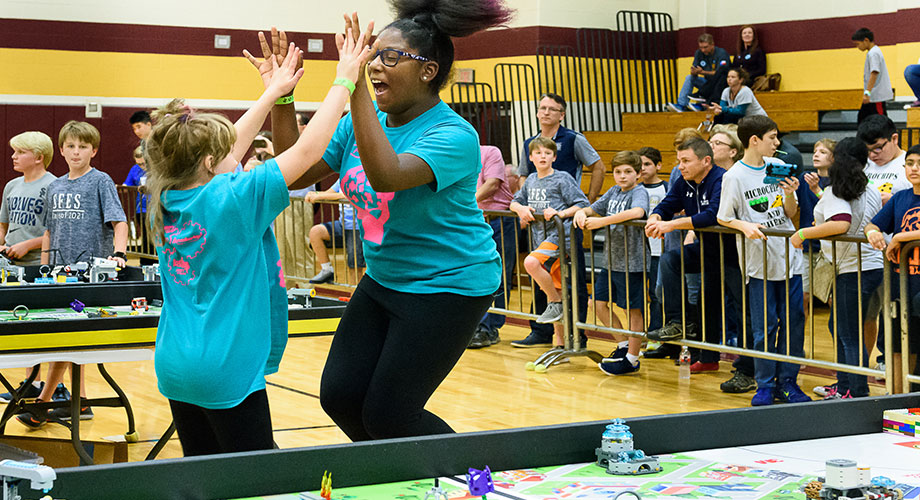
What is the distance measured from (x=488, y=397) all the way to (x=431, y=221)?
3.76m

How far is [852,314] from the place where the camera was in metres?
6.36

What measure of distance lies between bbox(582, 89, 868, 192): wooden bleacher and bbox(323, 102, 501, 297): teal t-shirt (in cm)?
987

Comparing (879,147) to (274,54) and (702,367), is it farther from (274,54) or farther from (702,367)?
(274,54)

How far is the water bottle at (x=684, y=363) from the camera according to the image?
7.40m

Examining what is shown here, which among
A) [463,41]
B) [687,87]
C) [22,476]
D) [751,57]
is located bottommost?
[22,476]

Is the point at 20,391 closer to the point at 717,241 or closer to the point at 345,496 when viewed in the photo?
the point at 345,496

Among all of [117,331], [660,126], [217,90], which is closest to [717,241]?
[117,331]

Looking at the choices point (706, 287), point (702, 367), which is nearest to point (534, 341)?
point (702, 367)

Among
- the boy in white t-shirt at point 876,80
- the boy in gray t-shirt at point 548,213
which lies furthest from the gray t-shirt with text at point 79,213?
the boy in white t-shirt at point 876,80

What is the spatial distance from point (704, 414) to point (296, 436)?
11.2 feet

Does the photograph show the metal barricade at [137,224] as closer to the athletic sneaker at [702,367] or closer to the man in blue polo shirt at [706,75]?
the athletic sneaker at [702,367]

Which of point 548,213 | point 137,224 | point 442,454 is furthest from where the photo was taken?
point 137,224

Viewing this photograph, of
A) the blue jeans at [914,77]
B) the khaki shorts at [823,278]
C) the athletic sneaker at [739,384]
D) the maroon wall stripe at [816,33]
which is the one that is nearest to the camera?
the athletic sneaker at [739,384]

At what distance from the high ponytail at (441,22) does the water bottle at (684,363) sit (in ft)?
15.0
